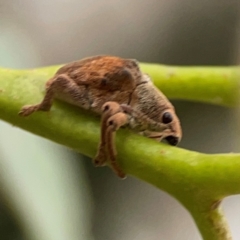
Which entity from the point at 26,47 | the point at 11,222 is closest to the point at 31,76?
the point at 11,222

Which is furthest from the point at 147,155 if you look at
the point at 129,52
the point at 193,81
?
the point at 129,52

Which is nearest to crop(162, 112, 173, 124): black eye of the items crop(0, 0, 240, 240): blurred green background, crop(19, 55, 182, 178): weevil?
crop(19, 55, 182, 178): weevil

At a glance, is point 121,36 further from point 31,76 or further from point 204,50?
point 31,76

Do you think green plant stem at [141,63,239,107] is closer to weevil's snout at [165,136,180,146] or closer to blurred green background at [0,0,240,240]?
weevil's snout at [165,136,180,146]

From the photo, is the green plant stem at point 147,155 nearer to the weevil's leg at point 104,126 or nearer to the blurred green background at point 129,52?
the weevil's leg at point 104,126

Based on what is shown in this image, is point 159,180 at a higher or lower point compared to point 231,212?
higher

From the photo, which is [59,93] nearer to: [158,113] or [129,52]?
[158,113]

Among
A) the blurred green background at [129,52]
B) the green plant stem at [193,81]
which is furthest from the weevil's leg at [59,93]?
the blurred green background at [129,52]
